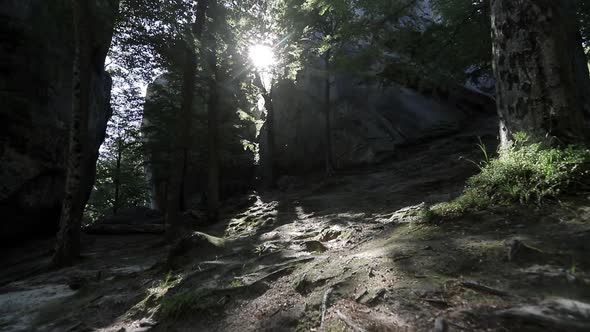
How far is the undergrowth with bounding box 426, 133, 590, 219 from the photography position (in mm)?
3725

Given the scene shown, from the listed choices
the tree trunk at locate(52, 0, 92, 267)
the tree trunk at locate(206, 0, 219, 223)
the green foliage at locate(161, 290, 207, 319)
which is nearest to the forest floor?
the green foliage at locate(161, 290, 207, 319)

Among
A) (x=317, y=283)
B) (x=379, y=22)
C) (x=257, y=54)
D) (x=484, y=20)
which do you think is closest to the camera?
(x=317, y=283)

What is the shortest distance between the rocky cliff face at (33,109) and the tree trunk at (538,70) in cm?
1286

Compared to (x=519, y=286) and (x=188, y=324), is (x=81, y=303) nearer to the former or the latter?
(x=188, y=324)

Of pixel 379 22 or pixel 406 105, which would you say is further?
pixel 406 105

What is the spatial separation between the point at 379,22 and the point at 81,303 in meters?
8.38

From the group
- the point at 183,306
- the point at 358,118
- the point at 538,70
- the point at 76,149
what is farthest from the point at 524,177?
the point at 358,118

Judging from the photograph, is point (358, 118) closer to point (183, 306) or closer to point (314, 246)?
point (314, 246)

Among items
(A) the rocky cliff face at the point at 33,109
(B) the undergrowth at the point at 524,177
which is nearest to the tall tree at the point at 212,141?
(A) the rocky cliff face at the point at 33,109

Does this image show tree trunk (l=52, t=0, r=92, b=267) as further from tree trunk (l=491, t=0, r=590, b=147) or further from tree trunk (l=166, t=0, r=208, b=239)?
tree trunk (l=491, t=0, r=590, b=147)

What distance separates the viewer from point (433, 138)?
61.0ft

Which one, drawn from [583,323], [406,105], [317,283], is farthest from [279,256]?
[406,105]

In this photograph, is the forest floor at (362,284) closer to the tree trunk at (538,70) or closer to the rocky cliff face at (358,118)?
the tree trunk at (538,70)

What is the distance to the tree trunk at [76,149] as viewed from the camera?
9109mm
